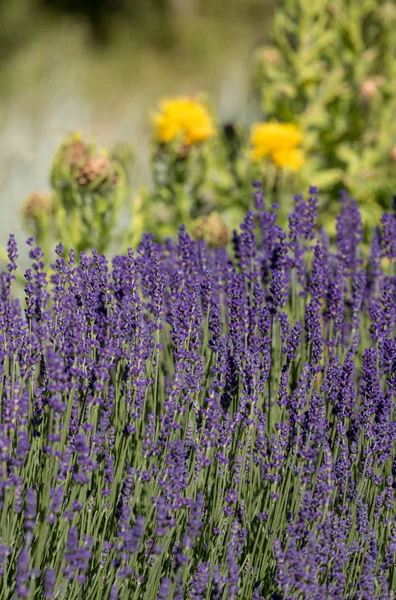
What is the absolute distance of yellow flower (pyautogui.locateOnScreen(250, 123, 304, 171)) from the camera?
15.4 feet

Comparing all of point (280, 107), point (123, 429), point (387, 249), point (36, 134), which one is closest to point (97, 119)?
point (36, 134)

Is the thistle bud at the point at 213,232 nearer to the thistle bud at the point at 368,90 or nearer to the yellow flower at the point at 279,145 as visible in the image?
the yellow flower at the point at 279,145

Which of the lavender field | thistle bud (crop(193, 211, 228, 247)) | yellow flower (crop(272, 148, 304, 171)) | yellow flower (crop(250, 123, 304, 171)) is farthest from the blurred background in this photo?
the lavender field

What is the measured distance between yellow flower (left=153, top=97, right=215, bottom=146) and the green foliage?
754 mm

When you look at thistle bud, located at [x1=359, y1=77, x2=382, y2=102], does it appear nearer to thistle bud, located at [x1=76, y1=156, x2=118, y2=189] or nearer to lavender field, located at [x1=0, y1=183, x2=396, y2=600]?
thistle bud, located at [x1=76, y1=156, x2=118, y2=189]

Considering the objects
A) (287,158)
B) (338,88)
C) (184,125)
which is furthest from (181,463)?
(338,88)

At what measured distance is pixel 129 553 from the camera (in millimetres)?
1975

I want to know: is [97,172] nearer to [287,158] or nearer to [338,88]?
[287,158]

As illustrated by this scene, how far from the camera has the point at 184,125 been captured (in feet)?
15.7

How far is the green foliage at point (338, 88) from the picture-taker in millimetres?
5117

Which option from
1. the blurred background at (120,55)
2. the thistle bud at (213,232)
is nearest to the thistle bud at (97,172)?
the thistle bud at (213,232)

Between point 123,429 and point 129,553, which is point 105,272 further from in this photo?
point 129,553

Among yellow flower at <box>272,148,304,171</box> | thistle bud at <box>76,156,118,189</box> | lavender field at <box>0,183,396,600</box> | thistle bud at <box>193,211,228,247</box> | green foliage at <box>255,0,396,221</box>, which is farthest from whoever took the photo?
green foliage at <box>255,0,396,221</box>

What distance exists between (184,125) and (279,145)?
22.9 inches
